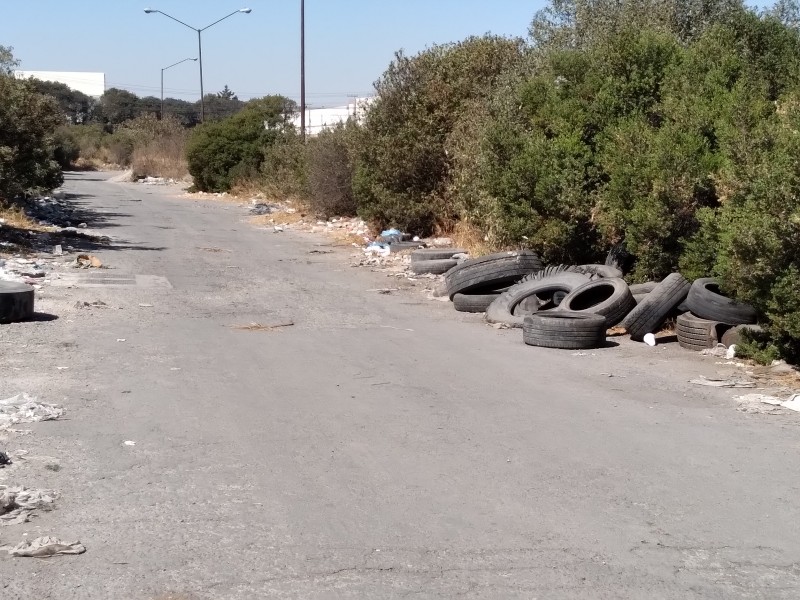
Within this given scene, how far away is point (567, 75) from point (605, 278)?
16.2 feet

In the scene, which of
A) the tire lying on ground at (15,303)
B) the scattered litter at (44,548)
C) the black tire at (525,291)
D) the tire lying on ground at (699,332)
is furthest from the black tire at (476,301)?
the scattered litter at (44,548)

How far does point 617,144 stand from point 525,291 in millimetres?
2658

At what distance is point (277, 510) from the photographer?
596 centimetres

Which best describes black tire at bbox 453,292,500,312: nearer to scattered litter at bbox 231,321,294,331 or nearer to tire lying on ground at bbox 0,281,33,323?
scattered litter at bbox 231,321,294,331

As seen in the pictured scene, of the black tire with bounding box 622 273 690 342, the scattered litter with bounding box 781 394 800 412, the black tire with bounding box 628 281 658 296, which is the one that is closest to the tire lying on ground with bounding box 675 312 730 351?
the black tire with bounding box 622 273 690 342

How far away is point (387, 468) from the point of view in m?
6.91

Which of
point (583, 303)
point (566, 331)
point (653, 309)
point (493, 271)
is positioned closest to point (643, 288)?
point (583, 303)

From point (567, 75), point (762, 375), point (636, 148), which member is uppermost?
point (567, 75)

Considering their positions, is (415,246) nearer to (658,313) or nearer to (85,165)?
(658,313)

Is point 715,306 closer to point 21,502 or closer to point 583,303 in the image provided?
point 583,303

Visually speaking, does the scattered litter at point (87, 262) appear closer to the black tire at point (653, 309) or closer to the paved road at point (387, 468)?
the paved road at point (387, 468)

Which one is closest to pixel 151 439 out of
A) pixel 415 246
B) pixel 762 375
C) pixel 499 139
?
pixel 762 375

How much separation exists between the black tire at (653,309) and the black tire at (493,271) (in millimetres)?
3019

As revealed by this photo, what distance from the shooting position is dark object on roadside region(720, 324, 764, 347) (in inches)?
448
